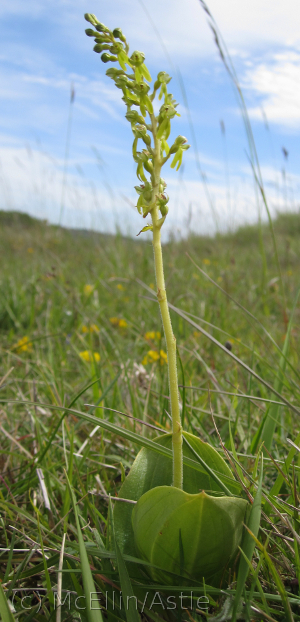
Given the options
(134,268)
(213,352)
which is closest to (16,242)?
(134,268)

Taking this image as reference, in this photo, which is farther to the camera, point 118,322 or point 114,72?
point 118,322

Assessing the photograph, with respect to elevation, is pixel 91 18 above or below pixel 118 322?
above

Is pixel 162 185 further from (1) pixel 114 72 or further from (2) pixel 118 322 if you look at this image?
(2) pixel 118 322

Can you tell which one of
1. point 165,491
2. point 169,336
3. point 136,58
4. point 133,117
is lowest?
point 165,491

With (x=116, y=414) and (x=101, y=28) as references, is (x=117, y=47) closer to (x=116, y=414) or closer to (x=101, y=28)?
(x=101, y=28)

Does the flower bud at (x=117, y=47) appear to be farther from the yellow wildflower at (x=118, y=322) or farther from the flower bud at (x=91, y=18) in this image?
the yellow wildflower at (x=118, y=322)

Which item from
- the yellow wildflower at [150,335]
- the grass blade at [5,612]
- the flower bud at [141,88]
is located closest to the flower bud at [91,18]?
the flower bud at [141,88]

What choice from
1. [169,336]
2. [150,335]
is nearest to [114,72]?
[169,336]

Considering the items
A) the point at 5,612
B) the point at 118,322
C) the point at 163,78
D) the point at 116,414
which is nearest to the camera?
the point at 5,612

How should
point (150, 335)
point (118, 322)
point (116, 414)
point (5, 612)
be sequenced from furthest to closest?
point (118, 322), point (150, 335), point (116, 414), point (5, 612)
